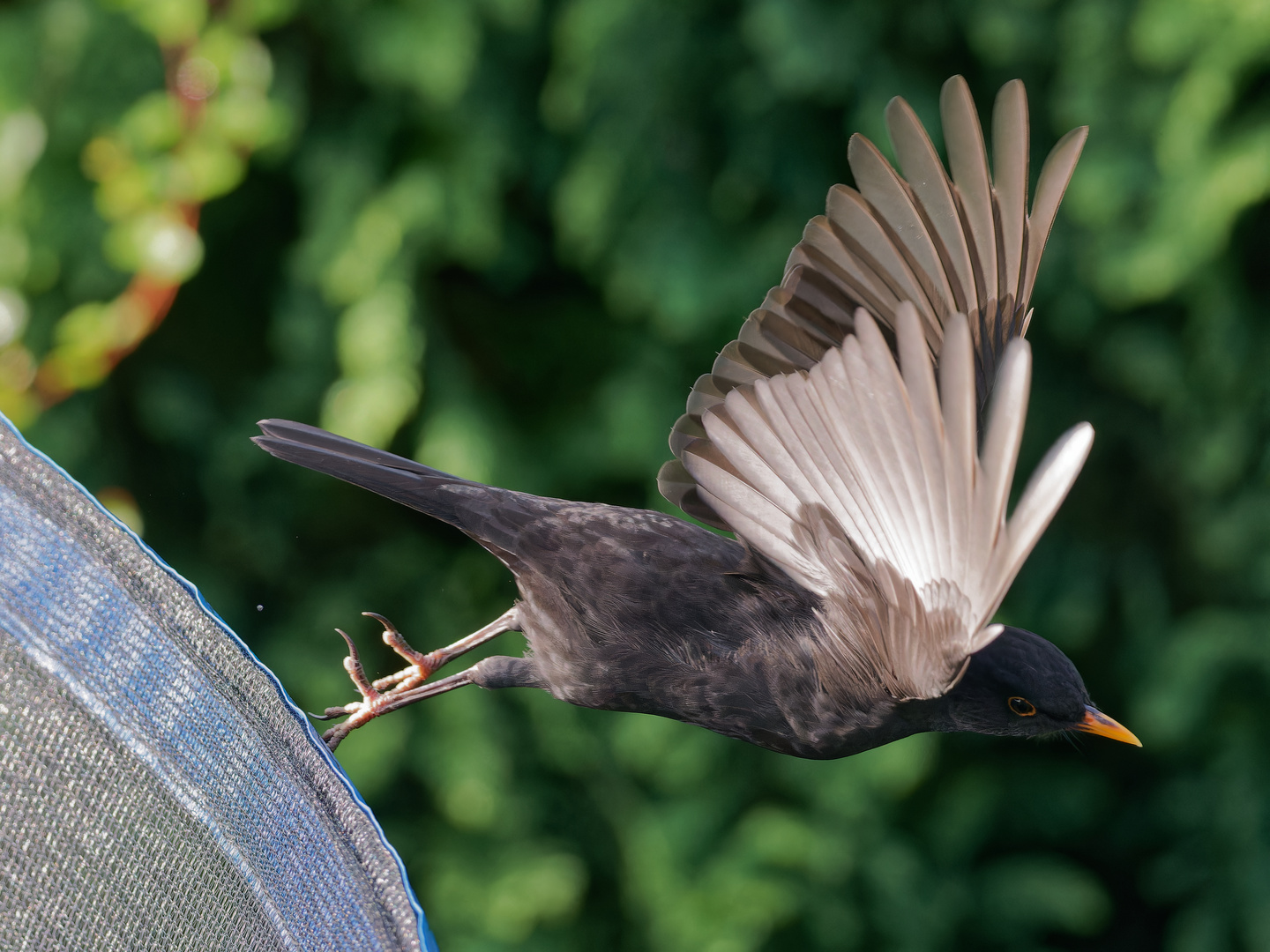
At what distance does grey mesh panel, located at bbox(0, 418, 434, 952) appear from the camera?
2.62ft

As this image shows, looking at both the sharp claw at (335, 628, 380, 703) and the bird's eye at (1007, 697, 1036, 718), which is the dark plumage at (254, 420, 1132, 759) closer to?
the bird's eye at (1007, 697, 1036, 718)

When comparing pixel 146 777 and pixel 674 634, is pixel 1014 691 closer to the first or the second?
pixel 674 634

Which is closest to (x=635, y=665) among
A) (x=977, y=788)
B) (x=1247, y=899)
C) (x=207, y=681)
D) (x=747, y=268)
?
(x=207, y=681)

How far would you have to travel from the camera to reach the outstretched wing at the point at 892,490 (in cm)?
73

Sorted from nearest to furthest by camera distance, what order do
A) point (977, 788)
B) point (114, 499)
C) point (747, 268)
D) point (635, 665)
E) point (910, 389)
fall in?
point (910, 389)
point (635, 665)
point (114, 499)
point (747, 268)
point (977, 788)

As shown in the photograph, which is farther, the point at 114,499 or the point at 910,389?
the point at 114,499

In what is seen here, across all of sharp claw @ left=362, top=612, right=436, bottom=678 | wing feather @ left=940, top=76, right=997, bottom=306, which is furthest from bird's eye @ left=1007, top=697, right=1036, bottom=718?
sharp claw @ left=362, top=612, right=436, bottom=678

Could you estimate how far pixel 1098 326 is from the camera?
6.30ft

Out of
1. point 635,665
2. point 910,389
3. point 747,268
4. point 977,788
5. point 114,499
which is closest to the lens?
point 910,389

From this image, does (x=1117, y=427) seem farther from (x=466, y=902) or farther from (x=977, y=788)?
(x=466, y=902)

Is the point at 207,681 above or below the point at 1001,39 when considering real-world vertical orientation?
below

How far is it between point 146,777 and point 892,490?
588 mm

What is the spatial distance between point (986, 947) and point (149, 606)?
1727 mm

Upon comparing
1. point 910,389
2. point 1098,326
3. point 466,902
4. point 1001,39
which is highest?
point 1001,39
